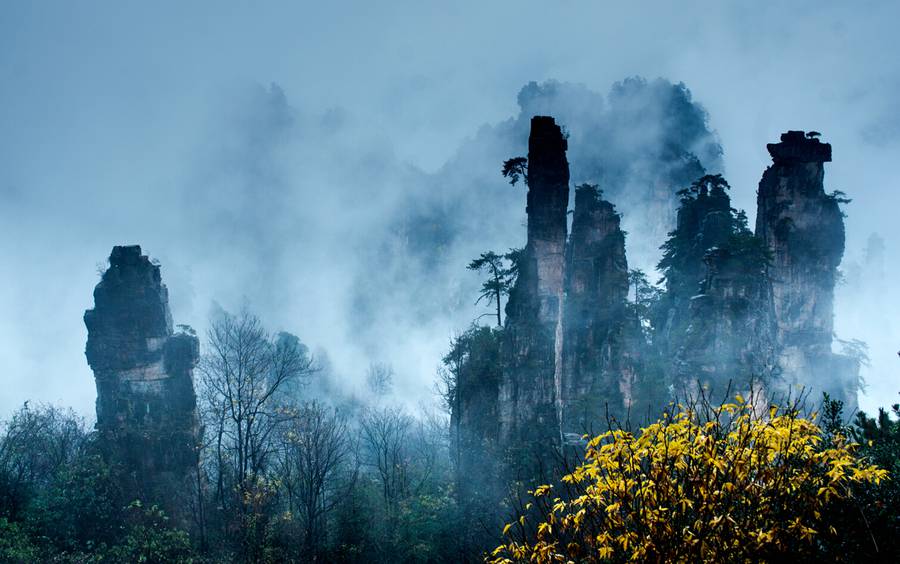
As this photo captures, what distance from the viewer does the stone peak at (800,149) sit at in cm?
4275

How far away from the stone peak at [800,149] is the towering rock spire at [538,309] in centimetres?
2112

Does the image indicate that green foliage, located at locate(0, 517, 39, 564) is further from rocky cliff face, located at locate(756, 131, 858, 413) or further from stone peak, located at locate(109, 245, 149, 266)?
rocky cliff face, located at locate(756, 131, 858, 413)

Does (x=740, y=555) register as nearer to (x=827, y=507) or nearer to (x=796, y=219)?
(x=827, y=507)

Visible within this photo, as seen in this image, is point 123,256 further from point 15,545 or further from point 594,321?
point 594,321

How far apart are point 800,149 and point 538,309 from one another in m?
28.7

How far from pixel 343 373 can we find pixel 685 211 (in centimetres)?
7038

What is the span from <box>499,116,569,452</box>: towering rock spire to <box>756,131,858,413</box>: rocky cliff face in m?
21.0

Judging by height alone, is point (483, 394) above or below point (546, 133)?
below

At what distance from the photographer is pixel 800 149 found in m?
43.0

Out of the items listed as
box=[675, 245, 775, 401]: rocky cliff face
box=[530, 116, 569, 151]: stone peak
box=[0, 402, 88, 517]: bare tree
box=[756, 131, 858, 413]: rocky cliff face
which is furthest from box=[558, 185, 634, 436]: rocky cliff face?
box=[0, 402, 88, 517]: bare tree

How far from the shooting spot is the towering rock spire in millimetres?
34906

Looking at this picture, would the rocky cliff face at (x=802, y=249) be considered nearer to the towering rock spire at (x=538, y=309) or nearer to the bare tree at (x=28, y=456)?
the towering rock spire at (x=538, y=309)

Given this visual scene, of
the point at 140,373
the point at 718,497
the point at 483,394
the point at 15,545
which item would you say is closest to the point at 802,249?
the point at 483,394

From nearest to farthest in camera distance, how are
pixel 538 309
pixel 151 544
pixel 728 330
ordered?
pixel 151 544
pixel 728 330
pixel 538 309
